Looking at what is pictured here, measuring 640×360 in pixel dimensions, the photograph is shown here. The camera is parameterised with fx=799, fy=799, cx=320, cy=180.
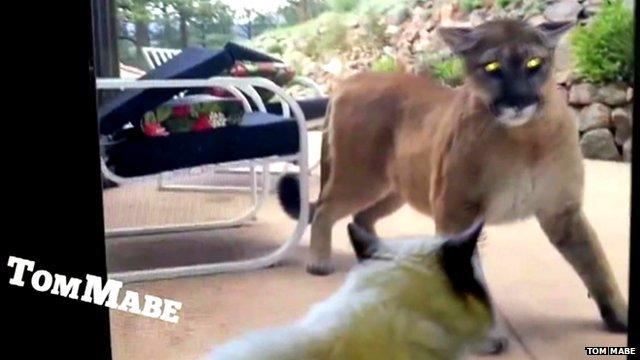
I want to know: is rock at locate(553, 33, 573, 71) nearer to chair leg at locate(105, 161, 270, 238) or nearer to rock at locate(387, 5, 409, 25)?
rock at locate(387, 5, 409, 25)

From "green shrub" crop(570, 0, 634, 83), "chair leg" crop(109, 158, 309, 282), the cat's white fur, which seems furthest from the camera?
"chair leg" crop(109, 158, 309, 282)

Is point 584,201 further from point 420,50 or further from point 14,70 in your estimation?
point 14,70

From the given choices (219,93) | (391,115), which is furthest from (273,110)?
(391,115)

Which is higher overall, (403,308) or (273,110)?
(273,110)

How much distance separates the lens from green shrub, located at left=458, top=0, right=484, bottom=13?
1.33 meters

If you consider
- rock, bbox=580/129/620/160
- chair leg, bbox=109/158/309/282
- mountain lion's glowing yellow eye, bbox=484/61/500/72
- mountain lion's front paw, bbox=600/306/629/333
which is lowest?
mountain lion's front paw, bbox=600/306/629/333

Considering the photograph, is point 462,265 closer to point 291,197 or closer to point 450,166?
point 450,166

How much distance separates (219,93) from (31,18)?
339 millimetres

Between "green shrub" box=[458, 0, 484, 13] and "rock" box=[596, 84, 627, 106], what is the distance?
25 cm

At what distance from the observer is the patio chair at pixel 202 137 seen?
54.4 inches

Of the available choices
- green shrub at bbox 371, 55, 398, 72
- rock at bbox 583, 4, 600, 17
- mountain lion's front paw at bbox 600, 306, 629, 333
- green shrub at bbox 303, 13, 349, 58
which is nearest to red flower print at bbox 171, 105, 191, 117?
green shrub at bbox 303, 13, 349, 58

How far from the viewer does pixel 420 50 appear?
53.8 inches

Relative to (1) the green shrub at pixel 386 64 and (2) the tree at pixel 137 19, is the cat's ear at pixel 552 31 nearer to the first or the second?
(1) the green shrub at pixel 386 64

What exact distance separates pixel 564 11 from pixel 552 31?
1.9 inches
